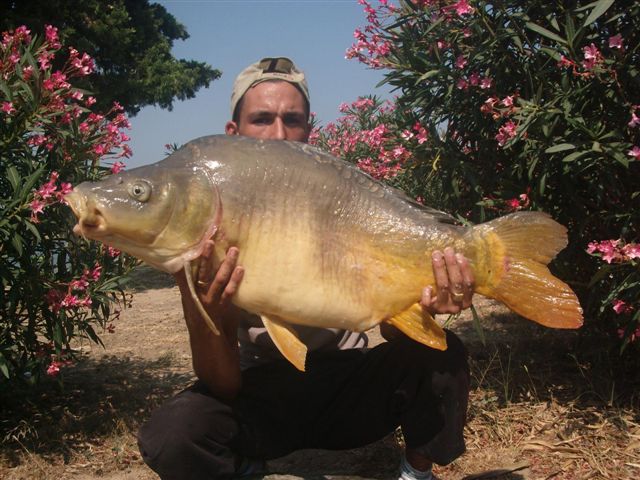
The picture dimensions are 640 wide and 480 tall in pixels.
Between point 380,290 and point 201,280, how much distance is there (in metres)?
0.57

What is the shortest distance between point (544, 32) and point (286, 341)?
182 cm

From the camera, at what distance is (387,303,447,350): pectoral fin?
1.95 m

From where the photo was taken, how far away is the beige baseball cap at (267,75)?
8.98 feet

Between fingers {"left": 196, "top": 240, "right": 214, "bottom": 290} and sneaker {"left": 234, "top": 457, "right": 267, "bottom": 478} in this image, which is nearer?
fingers {"left": 196, "top": 240, "right": 214, "bottom": 290}

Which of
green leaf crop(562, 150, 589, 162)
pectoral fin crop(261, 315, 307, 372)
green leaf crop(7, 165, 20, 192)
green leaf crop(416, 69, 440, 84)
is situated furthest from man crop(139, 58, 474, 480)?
green leaf crop(7, 165, 20, 192)

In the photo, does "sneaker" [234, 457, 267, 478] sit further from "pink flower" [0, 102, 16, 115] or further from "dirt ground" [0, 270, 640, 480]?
"pink flower" [0, 102, 16, 115]

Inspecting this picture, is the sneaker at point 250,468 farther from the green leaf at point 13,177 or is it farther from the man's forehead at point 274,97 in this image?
the green leaf at point 13,177

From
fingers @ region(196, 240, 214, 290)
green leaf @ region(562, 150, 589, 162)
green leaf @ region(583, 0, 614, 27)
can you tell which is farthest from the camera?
green leaf @ region(562, 150, 589, 162)

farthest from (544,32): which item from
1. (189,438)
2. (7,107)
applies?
(7,107)

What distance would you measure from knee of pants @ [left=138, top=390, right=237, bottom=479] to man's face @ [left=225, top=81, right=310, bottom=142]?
1159mm

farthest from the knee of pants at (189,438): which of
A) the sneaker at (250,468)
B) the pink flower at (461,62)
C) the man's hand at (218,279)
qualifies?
the pink flower at (461,62)

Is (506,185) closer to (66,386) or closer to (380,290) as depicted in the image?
(380,290)

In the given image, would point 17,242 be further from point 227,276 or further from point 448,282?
point 448,282

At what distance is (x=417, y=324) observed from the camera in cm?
195
